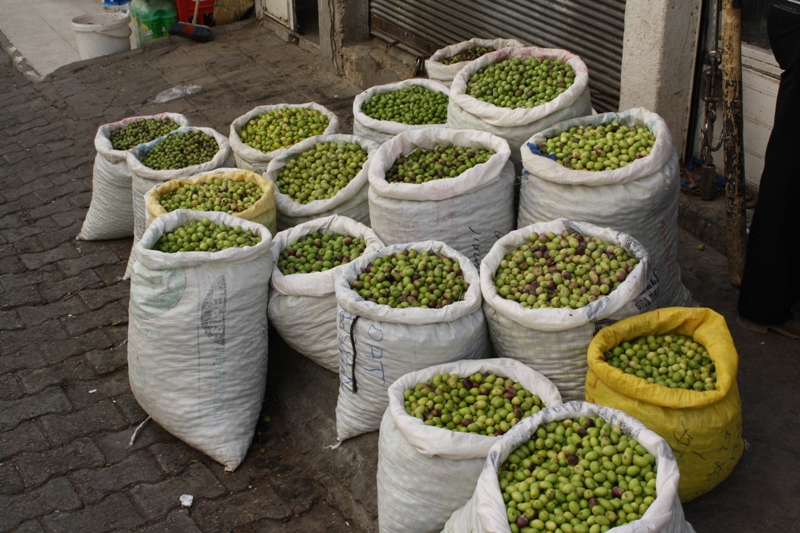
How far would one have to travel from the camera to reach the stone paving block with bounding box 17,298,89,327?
4703 mm

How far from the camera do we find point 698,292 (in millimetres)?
4230

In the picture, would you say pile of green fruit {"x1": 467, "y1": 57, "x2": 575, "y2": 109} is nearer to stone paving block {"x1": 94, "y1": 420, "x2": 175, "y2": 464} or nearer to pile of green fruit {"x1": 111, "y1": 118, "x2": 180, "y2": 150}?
pile of green fruit {"x1": 111, "y1": 118, "x2": 180, "y2": 150}

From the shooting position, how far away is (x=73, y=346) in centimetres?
449

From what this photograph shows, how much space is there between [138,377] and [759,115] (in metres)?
3.35

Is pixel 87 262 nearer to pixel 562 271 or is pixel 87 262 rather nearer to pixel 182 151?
pixel 182 151

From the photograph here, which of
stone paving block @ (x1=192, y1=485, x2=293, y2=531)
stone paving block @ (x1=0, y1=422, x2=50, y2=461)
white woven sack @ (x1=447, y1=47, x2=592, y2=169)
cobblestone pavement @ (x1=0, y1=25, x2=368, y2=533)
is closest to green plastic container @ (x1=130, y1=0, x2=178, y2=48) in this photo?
cobblestone pavement @ (x1=0, y1=25, x2=368, y2=533)

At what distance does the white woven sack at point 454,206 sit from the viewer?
362 cm

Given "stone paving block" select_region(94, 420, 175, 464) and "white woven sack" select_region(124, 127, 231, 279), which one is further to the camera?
"white woven sack" select_region(124, 127, 231, 279)

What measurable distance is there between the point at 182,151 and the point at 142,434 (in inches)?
65.9

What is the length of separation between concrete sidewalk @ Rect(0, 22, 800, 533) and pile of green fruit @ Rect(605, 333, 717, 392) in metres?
0.49

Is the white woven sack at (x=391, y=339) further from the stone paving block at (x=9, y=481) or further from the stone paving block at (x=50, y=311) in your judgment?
the stone paving block at (x=50, y=311)

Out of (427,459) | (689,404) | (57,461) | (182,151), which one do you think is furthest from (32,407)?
(689,404)

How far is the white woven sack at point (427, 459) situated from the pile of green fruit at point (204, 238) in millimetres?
1112

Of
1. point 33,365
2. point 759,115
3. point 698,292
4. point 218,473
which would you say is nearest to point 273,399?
point 218,473
